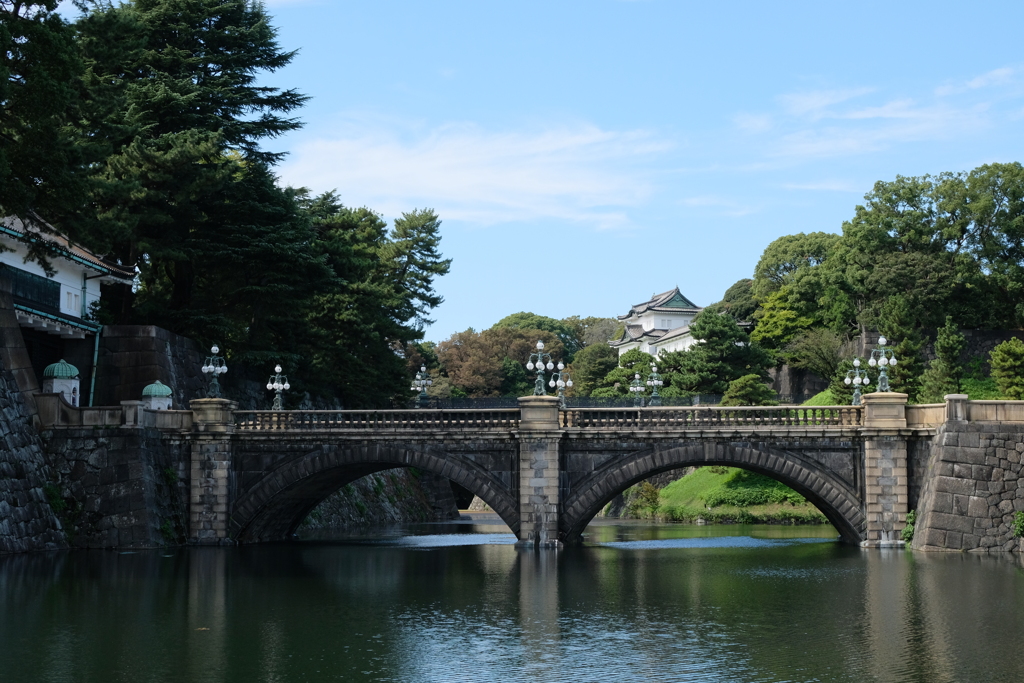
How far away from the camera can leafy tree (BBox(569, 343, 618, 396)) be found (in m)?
119

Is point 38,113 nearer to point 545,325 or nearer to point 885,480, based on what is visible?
point 885,480

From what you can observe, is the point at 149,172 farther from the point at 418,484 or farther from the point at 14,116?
the point at 418,484

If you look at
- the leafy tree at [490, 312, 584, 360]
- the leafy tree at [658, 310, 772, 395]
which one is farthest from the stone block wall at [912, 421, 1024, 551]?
the leafy tree at [490, 312, 584, 360]

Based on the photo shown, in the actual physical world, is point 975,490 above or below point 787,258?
below

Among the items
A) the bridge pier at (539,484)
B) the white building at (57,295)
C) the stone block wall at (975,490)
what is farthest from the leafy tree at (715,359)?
the white building at (57,295)

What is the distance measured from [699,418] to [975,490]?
10156 mm

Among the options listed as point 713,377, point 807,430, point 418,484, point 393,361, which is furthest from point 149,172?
point 713,377

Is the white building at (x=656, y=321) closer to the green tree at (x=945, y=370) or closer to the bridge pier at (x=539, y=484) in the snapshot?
the green tree at (x=945, y=370)

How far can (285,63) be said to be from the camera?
62.2 m

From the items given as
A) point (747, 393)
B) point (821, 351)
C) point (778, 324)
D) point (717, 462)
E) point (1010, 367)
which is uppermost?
point (778, 324)

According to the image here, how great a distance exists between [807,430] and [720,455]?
330 cm

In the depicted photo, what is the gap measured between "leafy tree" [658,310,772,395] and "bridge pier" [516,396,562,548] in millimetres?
37634

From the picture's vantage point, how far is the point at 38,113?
3697 cm

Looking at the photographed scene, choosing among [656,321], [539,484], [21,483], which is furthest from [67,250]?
[656,321]
